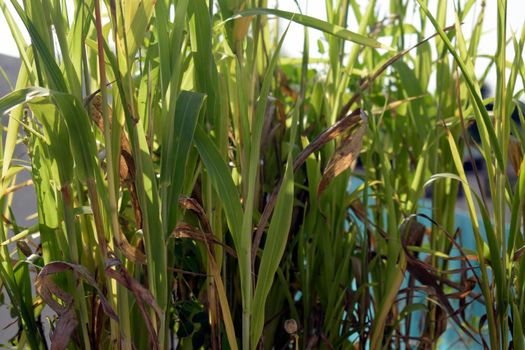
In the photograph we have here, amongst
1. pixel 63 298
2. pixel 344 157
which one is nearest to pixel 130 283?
pixel 63 298

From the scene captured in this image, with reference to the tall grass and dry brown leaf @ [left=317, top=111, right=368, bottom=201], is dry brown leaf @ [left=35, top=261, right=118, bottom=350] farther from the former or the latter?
dry brown leaf @ [left=317, top=111, right=368, bottom=201]

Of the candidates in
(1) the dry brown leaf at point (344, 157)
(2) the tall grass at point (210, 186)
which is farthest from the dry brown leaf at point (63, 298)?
(1) the dry brown leaf at point (344, 157)

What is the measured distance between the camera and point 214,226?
2.36ft

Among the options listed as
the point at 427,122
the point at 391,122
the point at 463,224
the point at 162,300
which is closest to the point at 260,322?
the point at 162,300

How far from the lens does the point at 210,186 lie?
0.69 meters

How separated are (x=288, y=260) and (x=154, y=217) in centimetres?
27

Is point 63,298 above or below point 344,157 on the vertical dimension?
below

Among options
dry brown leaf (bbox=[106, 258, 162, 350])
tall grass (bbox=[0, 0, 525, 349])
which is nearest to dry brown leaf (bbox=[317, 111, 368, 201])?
tall grass (bbox=[0, 0, 525, 349])

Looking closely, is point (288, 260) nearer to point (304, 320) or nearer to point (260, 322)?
point (304, 320)

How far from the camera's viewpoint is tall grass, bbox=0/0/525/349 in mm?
589

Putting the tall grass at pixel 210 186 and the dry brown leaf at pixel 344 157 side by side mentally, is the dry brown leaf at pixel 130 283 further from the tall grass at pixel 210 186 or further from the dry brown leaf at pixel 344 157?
the dry brown leaf at pixel 344 157

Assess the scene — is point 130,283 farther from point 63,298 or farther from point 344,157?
point 344,157

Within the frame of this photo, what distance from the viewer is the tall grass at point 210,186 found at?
59 cm

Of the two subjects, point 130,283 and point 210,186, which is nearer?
point 130,283
